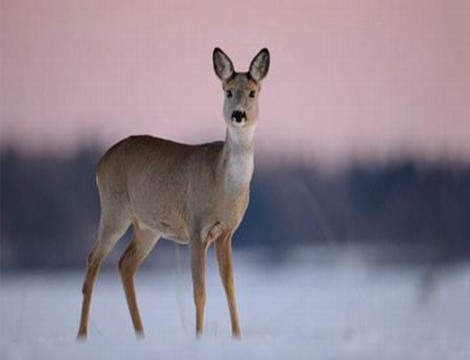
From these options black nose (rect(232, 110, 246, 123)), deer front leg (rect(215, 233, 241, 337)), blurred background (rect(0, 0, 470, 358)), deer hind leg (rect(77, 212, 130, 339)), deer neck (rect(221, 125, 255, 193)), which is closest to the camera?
black nose (rect(232, 110, 246, 123))

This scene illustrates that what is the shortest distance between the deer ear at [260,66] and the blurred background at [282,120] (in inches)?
14.6

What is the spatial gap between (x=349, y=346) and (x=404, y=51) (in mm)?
1180

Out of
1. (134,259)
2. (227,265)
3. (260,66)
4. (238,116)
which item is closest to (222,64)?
(260,66)

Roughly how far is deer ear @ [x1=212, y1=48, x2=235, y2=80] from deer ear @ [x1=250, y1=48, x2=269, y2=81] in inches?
3.1

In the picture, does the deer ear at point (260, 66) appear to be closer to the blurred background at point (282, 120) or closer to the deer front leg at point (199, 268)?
the blurred background at point (282, 120)

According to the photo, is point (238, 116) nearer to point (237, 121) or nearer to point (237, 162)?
point (237, 121)

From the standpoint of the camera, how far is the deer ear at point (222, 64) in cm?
404

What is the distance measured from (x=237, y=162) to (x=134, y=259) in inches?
23.9

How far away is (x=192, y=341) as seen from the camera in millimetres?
3926

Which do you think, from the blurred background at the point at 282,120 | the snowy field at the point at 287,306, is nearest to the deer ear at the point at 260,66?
the blurred background at the point at 282,120

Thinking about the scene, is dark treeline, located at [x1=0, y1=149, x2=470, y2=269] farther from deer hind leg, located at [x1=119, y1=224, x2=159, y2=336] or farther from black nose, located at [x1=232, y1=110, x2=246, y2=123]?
black nose, located at [x1=232, y1=110, x2=246, y2=123]

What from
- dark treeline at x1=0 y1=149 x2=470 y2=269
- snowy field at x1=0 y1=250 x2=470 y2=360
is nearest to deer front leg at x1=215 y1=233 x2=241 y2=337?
snowy field at x1=0 y1=250 x2=470 y2=360

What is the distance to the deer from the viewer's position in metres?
4.00

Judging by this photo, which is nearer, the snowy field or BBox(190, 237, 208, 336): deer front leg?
BBox(190, 237, 208, 336): deer front leg
